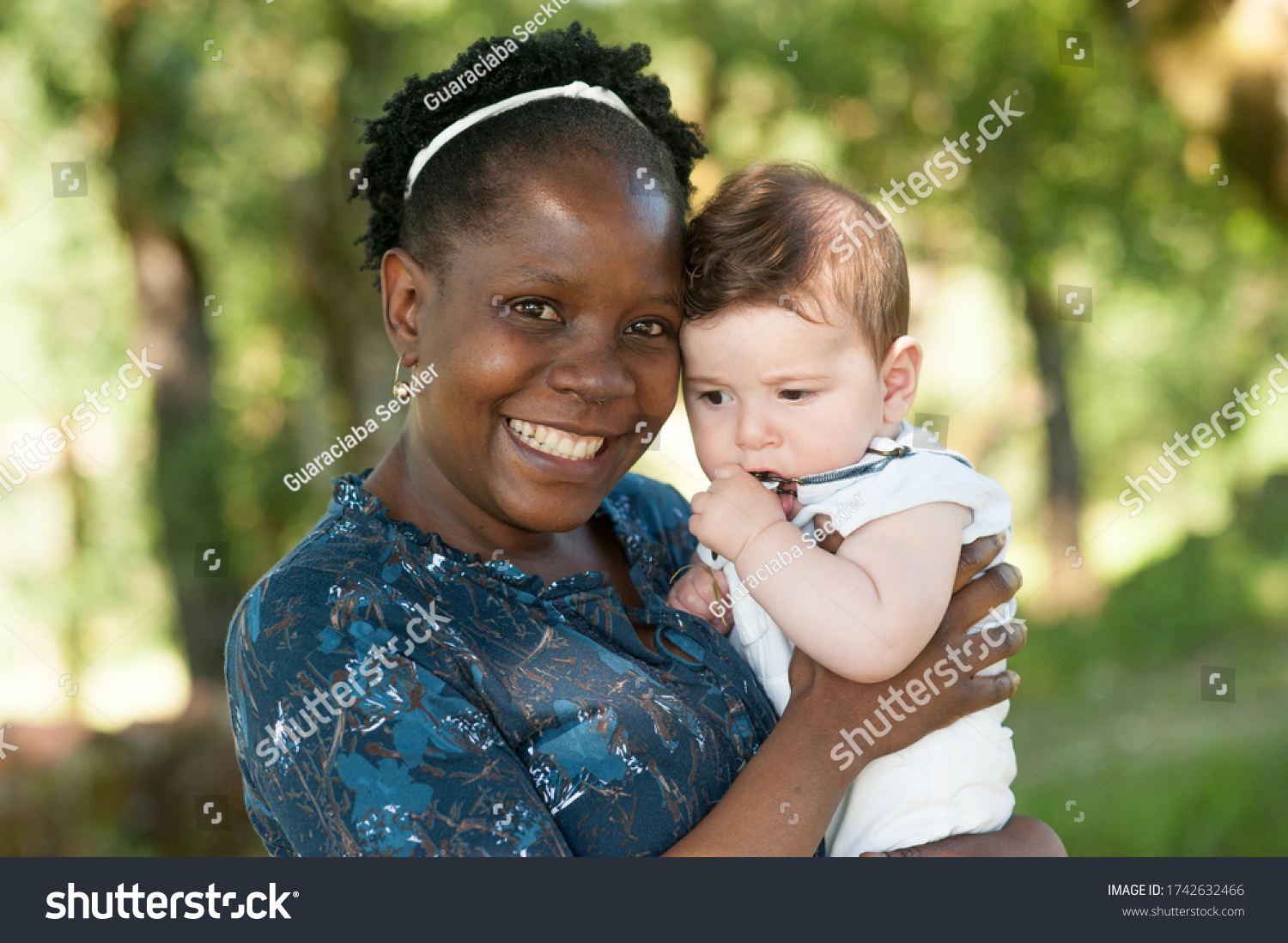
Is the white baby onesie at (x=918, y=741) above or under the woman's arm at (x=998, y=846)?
above

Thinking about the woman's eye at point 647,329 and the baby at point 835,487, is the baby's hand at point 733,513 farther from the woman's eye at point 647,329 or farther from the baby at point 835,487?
the woman's eye at point 647,329

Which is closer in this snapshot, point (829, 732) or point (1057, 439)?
point (829, 732)

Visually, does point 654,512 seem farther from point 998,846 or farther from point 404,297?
point 998,846

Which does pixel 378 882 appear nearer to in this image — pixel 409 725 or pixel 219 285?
pixel 409 725

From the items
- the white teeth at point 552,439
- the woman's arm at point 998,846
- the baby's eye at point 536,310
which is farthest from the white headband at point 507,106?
the woman's arm at point 998,846

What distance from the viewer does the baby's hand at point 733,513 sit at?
192 centimetres

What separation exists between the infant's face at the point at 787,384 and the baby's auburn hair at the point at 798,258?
3 cm

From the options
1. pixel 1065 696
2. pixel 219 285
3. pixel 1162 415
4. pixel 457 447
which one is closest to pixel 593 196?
pixel 457 447

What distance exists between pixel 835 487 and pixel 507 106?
0.89 metres

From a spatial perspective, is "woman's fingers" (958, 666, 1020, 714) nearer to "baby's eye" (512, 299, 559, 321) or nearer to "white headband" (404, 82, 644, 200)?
"baby's eye" (512, 299, 559, 321)

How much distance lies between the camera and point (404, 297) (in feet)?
6.43

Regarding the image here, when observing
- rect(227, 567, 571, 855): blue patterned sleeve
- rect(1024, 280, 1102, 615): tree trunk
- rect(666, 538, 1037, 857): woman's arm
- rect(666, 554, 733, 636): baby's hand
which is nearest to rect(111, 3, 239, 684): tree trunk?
rect(666, 554, 733, 636): baby's hand

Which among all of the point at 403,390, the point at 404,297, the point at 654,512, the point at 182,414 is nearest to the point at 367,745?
the point at 403,390

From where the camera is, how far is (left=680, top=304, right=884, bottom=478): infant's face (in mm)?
1958
